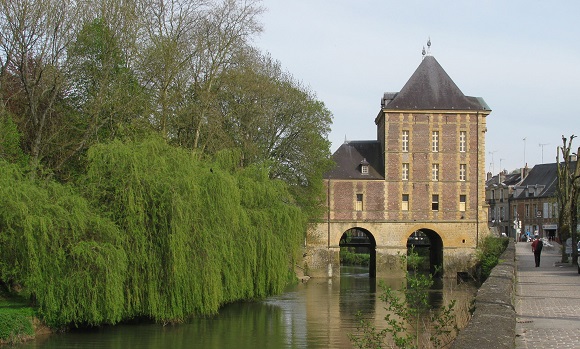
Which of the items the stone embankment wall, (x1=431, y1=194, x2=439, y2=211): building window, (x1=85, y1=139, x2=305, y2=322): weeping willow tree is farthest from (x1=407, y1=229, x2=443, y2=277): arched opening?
the stone embankment wall

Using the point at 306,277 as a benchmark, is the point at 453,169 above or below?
above

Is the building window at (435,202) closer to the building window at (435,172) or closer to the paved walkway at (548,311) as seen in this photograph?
the building window at (435,172)

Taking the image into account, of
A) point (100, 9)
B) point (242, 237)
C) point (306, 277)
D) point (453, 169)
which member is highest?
point (100, 9)

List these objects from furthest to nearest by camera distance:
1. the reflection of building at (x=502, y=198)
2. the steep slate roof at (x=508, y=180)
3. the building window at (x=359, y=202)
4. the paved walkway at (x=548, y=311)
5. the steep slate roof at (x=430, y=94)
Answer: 1. the steep slate roof at (x=508, y=180)
2. the reflection of building at (x=502, y=198)
3. the building window at (x=359, y=202)
4. the steep slate roof at (x=430, y=94)
5. the paved walkway at (x=548, y=311)

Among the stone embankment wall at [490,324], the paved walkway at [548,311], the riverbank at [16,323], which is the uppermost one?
the stone embankment wall at [490,324]

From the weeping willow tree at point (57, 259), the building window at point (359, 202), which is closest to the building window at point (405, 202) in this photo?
the building window at point (359, 202)

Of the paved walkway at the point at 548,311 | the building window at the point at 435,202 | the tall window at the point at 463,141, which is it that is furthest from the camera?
the building window at the point at 435,202

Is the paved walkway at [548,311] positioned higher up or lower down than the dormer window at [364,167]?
lower down

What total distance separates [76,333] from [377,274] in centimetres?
2693

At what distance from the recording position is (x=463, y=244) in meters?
42.6

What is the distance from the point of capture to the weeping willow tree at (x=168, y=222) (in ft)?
59.7

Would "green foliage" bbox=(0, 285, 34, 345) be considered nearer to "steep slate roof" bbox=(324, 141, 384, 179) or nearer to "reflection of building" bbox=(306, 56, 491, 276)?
"reflection of building" bbox=(306, 56, 491, 276)

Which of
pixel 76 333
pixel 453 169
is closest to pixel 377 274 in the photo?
pixel 453 169

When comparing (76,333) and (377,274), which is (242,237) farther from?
(377,274)
